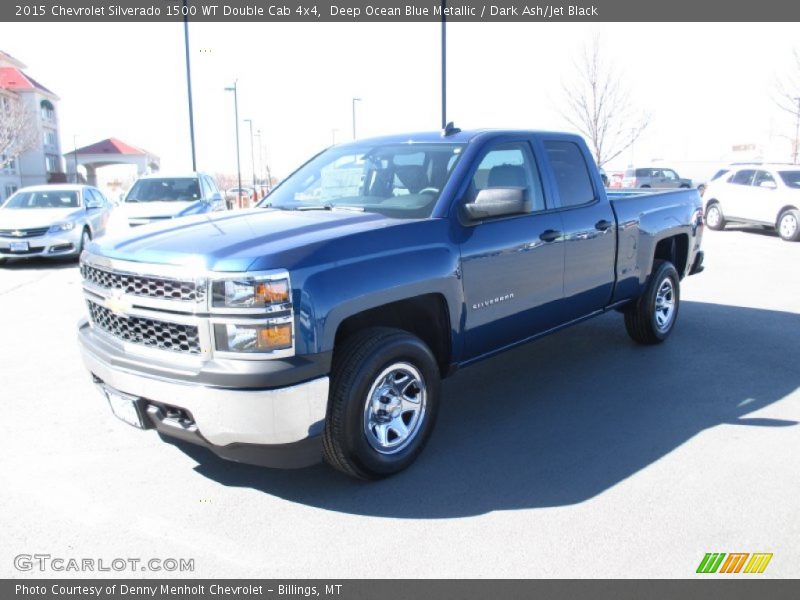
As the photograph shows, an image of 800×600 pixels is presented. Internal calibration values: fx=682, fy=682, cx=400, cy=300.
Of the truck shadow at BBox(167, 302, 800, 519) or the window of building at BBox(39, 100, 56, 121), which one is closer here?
the truck shadow at BBox(167, 302, 800, 519)

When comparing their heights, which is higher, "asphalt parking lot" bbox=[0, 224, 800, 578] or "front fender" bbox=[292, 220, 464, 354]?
"front fender" bbox=[292, 220, 464, 354]

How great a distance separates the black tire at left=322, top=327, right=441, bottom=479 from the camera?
11.5 feet

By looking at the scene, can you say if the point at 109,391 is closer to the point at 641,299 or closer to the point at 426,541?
the point at 426,541

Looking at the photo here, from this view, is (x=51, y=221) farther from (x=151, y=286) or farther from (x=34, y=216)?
(x=151, y=286)

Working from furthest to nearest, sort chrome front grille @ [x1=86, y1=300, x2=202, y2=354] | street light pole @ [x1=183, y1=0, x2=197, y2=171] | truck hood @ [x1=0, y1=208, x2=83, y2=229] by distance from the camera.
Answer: street light pole @ [x1=183, y1=0, x2=197, y2=171], truck hood @ [x1=0, y1=208, x2=83, y2=229], chrome front grille @ [x1=86, y1=300, x2=202, y2=354]

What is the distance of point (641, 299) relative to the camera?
6242 mm

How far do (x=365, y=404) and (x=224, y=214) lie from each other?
181 centimetres

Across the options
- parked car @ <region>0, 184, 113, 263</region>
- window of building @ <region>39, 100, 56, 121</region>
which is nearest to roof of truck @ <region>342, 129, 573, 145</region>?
parked car @ <region>0, 184, 113, 263</region>

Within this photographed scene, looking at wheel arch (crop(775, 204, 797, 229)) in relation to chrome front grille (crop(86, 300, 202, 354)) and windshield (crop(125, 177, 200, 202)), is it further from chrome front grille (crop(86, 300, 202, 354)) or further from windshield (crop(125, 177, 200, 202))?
chrome front grille (crop(86, 300, 202, 354))

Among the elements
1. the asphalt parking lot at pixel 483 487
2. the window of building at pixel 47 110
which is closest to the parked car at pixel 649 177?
the asphalt parking lot at pixel 483 487

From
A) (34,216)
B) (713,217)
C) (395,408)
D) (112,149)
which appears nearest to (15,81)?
(112,149)

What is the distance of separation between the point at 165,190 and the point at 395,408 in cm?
1167

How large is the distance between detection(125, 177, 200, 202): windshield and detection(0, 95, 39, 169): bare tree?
31.2 meters

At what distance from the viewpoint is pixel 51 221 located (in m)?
12.7
